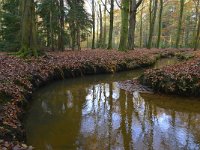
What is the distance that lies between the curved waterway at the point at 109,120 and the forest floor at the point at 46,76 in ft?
1.66

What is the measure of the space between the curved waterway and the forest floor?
50 centimetres

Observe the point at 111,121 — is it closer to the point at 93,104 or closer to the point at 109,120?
the point at 109,120

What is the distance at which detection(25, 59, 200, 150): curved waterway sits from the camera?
6168 millimetres

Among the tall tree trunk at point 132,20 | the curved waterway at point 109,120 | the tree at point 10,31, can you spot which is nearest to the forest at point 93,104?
the curved waterway at point 109,120

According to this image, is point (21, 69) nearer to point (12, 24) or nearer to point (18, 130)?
point (18, 130)

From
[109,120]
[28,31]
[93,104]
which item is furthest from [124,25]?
[109,120]

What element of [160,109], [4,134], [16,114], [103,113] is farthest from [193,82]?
[4,134]

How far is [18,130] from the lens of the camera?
5.70m

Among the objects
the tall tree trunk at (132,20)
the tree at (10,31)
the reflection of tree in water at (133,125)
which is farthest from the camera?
the tall tree trunk at (132,20)

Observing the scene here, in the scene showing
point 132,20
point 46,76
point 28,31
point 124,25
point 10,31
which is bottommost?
point 46,76

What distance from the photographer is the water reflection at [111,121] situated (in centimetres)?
618

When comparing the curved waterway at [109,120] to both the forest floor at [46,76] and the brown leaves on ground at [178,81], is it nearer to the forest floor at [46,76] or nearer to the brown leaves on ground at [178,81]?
the brown leaves on ground at [178,81]

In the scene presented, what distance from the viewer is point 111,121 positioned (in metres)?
7.63

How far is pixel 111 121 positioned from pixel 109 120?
0.36 feet
